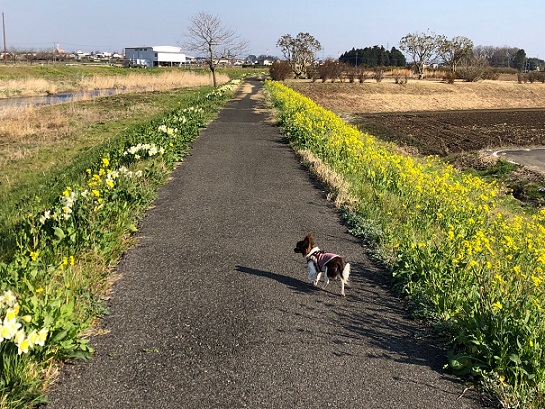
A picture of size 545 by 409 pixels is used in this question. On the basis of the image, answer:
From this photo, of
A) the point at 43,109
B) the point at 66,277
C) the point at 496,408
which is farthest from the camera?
the point at 43,109

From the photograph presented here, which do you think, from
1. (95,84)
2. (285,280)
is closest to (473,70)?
(95,84)

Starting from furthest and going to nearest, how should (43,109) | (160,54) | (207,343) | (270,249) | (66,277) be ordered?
1. (160,54)
2. (43,109)
3. (270,249)
4. (66,277)
5. (207,343)

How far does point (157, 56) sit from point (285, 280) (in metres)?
120

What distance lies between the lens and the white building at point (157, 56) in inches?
4555

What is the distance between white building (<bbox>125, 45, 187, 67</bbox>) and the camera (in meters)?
116

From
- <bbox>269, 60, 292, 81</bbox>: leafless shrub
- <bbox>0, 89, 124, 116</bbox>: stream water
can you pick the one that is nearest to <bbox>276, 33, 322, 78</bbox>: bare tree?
<bbox>269, 60, 292, 81</bbox>: leafless shrub

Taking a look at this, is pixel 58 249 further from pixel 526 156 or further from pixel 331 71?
pixel 331 71

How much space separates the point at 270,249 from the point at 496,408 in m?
3.30

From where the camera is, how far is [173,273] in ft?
17.3

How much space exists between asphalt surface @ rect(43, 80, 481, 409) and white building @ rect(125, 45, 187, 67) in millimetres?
114834

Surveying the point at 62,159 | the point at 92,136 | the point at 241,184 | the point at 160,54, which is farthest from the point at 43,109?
the point at 160,54

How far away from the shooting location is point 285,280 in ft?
16.9

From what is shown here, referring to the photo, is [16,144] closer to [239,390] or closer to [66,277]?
[66,277]

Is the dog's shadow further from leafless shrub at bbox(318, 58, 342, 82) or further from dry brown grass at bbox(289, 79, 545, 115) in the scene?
leafless shrub at bbox(318, 58, 342, 82)
